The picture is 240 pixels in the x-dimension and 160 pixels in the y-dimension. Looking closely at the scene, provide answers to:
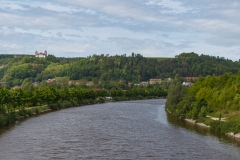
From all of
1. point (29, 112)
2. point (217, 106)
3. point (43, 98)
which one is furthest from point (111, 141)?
point (43, 98)

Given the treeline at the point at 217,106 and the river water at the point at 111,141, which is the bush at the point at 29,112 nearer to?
the river water at the point at 111,141

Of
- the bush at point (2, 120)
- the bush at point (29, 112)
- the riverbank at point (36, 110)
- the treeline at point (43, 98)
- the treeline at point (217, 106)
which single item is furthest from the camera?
the bush at point (29, 112)

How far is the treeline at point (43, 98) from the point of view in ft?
217

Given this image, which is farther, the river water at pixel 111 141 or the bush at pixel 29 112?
the bush at pixel 29 112

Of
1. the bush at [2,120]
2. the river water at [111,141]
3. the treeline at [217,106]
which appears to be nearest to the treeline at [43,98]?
the bush at [2,120]

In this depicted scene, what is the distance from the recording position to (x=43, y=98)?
297ft

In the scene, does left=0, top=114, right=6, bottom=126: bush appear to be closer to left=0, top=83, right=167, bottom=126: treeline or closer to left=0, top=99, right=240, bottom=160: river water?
left=0, top=83, right=167, bottom=126: treeline

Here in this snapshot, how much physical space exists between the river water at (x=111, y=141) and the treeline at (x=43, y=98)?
526 cm

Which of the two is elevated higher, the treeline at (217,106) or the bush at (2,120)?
the treeline at (217,106)

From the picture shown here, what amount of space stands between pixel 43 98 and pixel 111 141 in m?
46.1

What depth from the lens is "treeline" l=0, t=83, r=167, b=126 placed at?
2603 inches

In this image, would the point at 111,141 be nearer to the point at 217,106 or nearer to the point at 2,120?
the point at 2,120

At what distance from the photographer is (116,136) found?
170ft

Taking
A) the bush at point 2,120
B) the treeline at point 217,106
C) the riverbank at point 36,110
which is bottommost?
Result: the riverbank at point 36,110
